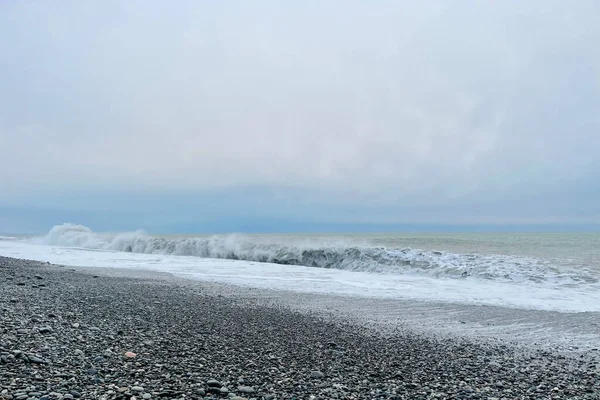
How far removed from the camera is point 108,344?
6.11 m

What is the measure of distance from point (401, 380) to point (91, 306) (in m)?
6.85

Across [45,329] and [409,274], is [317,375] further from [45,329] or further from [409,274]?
[409,274]

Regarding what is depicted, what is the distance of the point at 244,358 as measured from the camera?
615 cm

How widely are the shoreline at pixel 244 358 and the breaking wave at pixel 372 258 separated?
12715 mm

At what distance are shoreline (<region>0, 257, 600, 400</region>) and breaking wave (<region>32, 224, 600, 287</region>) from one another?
41.7 feet

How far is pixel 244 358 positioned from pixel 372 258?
2187 centimetres

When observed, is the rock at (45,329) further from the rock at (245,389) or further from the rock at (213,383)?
the rock at (245,389)

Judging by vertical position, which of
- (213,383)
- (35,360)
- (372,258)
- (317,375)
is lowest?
(317,375)

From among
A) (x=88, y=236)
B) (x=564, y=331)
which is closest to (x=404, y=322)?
(x=564, y=331)

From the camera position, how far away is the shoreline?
→ 15.6 ft

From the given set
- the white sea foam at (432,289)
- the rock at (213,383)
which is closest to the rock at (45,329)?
the rock at (213,383)

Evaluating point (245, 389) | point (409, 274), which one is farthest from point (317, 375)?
point (409, 274)

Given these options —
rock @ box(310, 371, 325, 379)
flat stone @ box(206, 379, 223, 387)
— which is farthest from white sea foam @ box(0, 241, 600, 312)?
flat stone @ box(206, 379, 223, 387)

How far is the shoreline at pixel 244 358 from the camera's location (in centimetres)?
475
